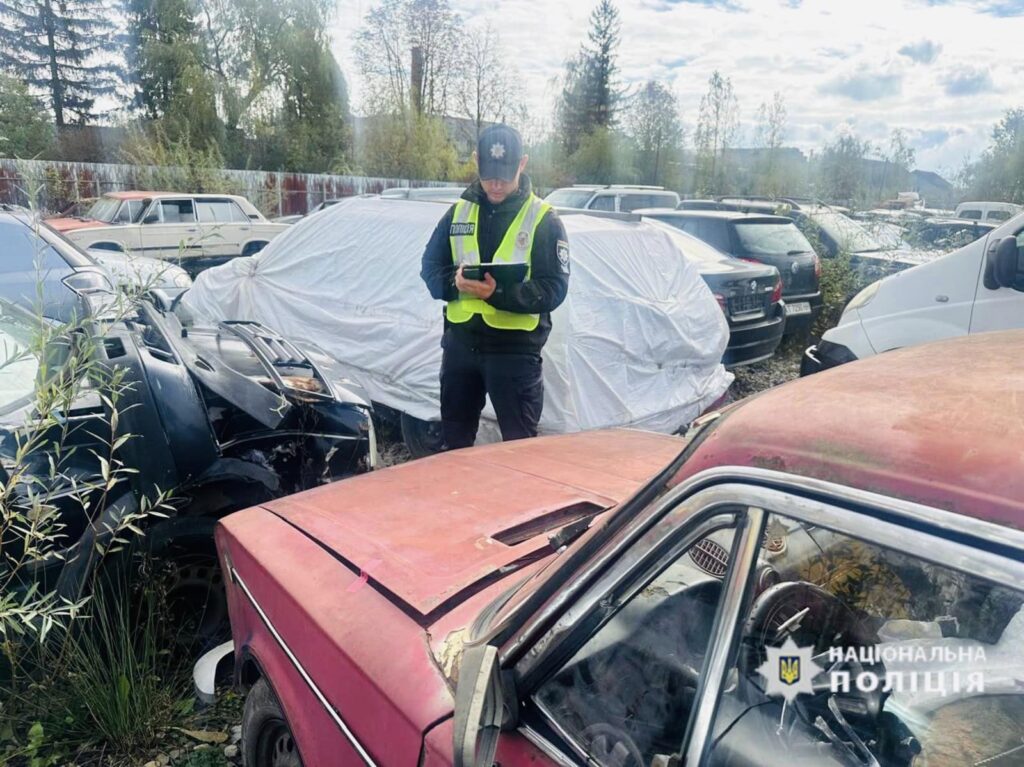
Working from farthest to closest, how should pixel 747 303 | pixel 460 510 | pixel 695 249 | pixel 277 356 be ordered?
pixel 695 249, pixel 747 303, pixel 277 356, pixel 460 510

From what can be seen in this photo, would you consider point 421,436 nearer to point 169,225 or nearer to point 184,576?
point 184,576

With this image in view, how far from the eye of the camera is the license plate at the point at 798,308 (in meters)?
7.84

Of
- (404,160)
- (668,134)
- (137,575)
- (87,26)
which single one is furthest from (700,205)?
(87,26)

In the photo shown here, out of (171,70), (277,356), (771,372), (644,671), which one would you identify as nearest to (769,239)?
(771,372)

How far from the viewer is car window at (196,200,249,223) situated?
13.1 metres

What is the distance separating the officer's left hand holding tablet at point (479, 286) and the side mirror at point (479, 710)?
234 centimetres

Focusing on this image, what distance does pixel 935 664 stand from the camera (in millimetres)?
935

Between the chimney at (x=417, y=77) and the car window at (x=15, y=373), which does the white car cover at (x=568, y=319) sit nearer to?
the car window at (x=15, y=373)

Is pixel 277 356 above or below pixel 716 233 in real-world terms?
below

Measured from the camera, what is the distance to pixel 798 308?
7.94 metres

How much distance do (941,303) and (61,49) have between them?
34.2 metres

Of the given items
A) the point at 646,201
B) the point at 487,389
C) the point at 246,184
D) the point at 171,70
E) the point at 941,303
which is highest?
the point at 171,70

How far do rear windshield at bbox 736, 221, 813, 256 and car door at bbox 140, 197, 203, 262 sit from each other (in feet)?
28.5

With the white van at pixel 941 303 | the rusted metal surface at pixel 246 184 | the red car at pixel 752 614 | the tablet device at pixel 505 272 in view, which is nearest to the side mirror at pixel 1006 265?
the white van at pixel 941 303
